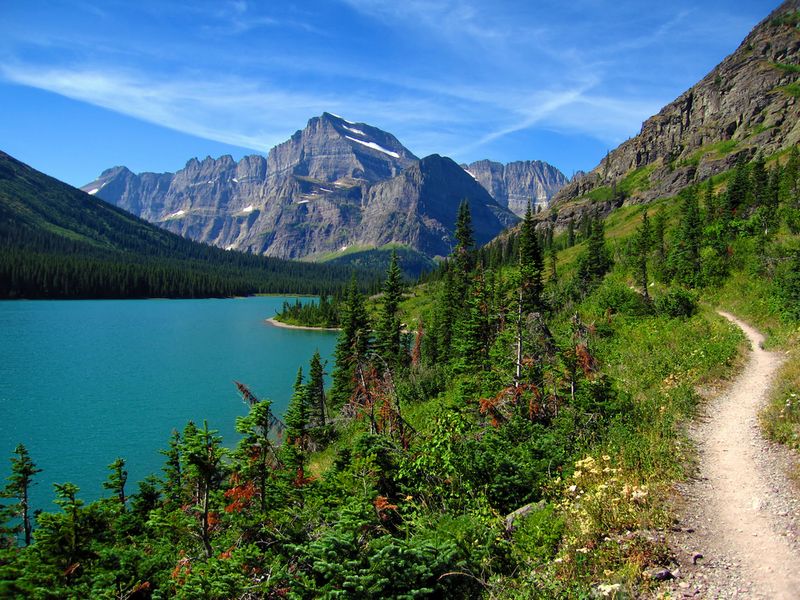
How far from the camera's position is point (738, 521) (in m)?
8.60

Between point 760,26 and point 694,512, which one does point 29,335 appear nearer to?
point 694,512

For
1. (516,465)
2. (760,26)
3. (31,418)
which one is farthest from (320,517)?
(760,26)

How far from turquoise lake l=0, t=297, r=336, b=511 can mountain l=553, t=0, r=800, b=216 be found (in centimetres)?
12961

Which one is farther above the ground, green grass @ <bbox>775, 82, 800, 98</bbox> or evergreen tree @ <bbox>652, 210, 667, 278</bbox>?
green grass @ <bbox>775, 82, 800, 98</bbox>

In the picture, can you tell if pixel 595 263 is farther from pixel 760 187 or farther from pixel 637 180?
pixel 637 180

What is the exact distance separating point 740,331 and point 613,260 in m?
53.3

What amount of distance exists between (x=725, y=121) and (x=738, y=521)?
19527 centimetres

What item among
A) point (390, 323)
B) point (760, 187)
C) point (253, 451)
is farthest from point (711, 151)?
point (253, 451)

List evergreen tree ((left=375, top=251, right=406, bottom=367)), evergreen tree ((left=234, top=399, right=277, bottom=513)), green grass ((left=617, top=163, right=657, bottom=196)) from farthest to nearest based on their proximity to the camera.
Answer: green grass ((left=617, top=163, right=657, bottom=196)), evergreen tree ((left=375, top=251, right=406, bottom=367)), evergreen tree ((left=234, top=399, right=277, bottom=513))

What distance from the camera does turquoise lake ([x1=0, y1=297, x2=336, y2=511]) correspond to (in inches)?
1427

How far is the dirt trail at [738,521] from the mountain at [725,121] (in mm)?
139968

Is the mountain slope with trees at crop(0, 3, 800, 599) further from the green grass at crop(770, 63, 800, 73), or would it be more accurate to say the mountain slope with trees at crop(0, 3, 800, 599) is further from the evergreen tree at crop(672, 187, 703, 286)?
the green grass at crop(770, 63, 800, 73)

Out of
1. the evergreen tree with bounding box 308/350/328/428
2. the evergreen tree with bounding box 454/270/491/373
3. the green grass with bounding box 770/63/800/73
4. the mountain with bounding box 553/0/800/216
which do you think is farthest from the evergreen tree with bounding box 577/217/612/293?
the green grass with bounding box 770/63/800/73

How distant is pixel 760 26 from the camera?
18675cm
